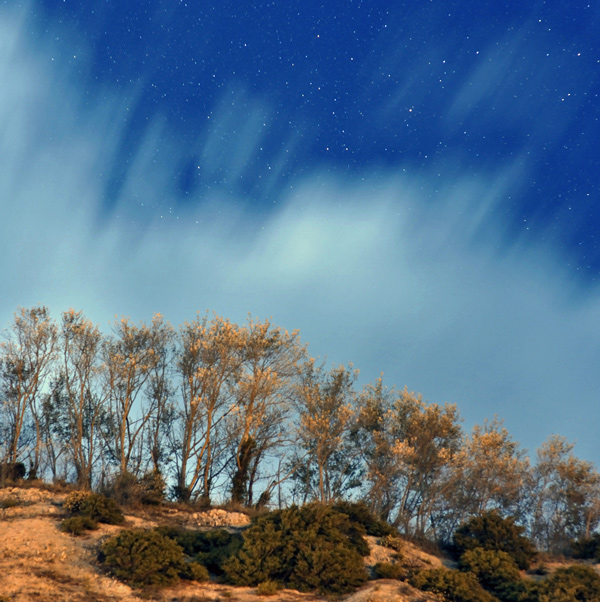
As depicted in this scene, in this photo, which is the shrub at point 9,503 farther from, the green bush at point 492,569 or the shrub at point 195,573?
the green bush at point 492,569

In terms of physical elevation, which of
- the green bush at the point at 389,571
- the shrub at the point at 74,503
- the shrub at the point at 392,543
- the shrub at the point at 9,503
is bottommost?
the green bush at the point at 389,571

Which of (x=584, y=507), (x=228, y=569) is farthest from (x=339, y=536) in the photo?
(x=584, y=507)

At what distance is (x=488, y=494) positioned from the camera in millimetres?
34031

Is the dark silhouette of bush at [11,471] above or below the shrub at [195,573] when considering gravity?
above

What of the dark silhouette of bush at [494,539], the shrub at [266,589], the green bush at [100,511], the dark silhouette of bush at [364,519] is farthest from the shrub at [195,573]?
the dark silhouette of bush at [494,539]

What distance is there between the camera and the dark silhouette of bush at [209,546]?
17.8m

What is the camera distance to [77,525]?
61.9ft

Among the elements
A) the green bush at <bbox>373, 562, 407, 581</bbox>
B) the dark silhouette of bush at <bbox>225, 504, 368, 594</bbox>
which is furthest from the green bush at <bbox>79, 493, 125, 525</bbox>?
the green bush at <bbox>373, 562, 407, 581</bbox>

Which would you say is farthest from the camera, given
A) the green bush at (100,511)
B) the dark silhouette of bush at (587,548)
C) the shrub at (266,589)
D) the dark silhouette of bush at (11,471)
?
the dark silhouette of bush at (11,471)

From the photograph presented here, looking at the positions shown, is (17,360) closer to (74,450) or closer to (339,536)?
(74,450)

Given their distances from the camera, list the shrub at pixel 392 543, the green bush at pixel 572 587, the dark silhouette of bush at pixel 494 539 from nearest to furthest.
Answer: the green bush at pixel 572 587, the shrub at pixel 392 543, the dark silhouette of bush at pixel 494 539

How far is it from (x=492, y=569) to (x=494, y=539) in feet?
16.2

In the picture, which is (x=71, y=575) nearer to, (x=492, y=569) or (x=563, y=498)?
(x=492, y=569)

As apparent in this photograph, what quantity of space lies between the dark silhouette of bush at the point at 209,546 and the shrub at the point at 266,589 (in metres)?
1.97
